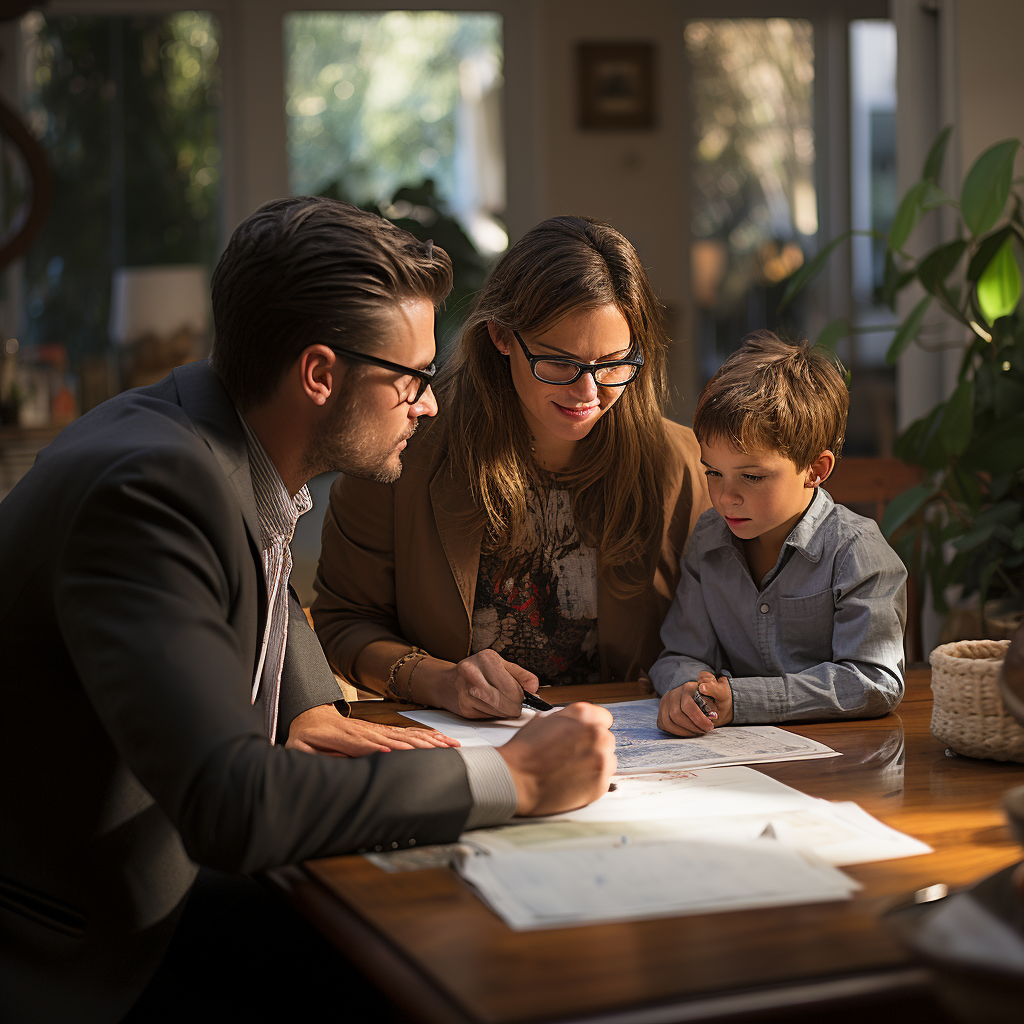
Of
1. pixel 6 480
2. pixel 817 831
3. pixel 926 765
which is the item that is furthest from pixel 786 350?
pixel 6 480

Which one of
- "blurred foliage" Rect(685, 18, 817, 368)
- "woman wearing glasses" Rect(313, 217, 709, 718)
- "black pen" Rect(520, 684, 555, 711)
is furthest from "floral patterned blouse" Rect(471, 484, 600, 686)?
"blurred foliage" Rect(685, 18, 817, 368)

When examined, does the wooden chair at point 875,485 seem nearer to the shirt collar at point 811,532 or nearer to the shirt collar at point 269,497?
the shirt collar at point 811,532

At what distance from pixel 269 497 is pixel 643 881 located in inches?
23.3

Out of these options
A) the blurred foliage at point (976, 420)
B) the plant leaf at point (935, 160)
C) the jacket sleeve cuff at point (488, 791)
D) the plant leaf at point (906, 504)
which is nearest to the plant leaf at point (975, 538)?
the blurred foliage at point (976, 420)

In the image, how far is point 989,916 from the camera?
717mm

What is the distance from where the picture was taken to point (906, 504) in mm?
2549

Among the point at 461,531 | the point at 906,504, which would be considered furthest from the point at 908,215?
the point at 461,531

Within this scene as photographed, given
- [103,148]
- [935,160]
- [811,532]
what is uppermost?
[103,148]

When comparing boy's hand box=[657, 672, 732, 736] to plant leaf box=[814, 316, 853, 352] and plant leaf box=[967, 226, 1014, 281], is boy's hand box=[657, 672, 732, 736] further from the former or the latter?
plant leaf box=[967, 226, 1014, 281]

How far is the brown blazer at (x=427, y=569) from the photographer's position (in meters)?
1.72

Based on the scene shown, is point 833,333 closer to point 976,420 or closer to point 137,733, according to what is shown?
point 976,420

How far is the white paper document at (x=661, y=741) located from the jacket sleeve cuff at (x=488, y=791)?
0.21 meters

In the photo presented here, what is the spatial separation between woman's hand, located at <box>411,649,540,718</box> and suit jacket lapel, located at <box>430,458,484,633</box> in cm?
19

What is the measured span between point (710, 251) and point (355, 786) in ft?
15.6
